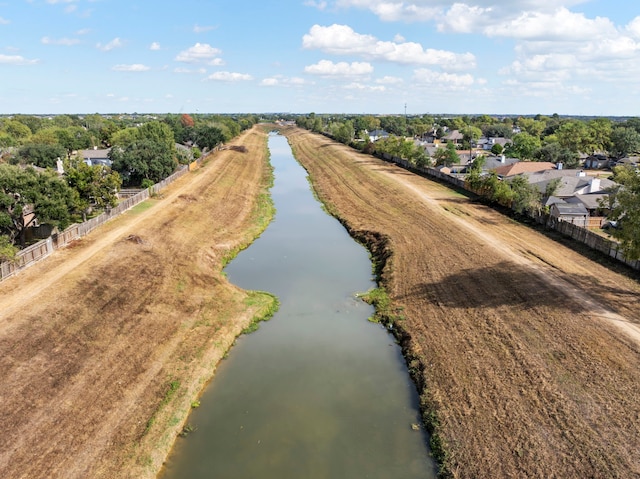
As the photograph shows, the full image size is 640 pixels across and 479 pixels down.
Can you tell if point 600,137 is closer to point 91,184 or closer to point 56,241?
point 91,184

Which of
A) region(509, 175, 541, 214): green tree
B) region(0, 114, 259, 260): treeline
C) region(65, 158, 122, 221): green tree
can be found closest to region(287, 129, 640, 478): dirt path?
region(509, 175, 541, 214): green tree

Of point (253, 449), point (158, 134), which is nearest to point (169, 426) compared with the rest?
point (253, 449)

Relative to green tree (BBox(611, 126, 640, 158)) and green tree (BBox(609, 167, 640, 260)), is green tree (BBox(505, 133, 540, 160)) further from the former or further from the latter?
green tree (BBox(609, 167, 640, 260))

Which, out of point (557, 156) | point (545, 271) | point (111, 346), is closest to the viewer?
point (111, 346)

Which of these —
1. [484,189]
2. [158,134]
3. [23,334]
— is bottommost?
[23,334]

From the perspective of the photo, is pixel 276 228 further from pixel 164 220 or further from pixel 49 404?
pixel 49 404

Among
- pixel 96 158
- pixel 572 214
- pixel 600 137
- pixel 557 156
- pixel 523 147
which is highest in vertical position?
pixel 600 137

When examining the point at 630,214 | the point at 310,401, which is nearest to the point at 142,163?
the point at 310,401
